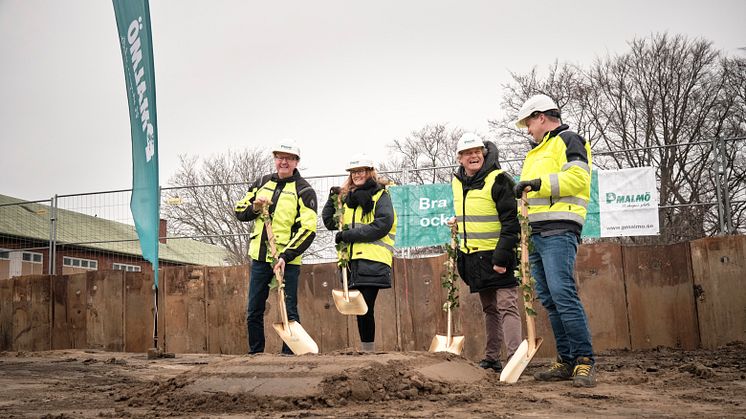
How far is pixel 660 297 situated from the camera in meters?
8.52

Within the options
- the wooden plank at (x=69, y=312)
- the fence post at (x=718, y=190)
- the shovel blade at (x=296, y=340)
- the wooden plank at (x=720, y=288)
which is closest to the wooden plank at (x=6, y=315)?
the wooden plank at (x=69, y=312)

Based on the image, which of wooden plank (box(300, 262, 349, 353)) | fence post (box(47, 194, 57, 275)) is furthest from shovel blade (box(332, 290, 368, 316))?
fence post (box(47, 194, 57, 275))

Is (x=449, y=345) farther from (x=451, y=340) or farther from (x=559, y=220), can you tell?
(x=559, y=220)

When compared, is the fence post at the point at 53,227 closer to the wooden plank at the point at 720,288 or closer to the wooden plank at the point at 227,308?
the wooden plank at the point at 227,308

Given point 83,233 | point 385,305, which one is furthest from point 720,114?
point 83,233

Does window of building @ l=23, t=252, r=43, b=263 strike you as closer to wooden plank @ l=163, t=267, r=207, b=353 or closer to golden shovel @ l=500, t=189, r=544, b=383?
wooden plank @ l=163, t=267, r=207, b=353

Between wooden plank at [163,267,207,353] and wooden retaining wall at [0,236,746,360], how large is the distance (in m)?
0.02

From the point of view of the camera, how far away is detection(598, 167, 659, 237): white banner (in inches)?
374

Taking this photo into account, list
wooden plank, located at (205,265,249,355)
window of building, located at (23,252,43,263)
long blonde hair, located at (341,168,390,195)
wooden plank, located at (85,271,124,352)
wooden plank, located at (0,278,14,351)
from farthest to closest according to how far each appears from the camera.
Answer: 1. window of building, located at (23,252,43,263)
2. wooden plank, located at (0,278,14,351)
3. wooden plank, located at (85,271,124,352)
4. wooden plank, located at (205,265,249,355)
5. long blonde hair, located at (341,168,390,195)

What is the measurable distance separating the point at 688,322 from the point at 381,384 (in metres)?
5.52

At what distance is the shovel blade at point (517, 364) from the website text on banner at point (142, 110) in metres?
4.76

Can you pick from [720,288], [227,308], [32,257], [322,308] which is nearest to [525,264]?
[720,288]

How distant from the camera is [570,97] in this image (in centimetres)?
2558

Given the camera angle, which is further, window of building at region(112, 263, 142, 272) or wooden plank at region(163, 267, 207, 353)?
window of building at region(112, 263, 142, 272)
